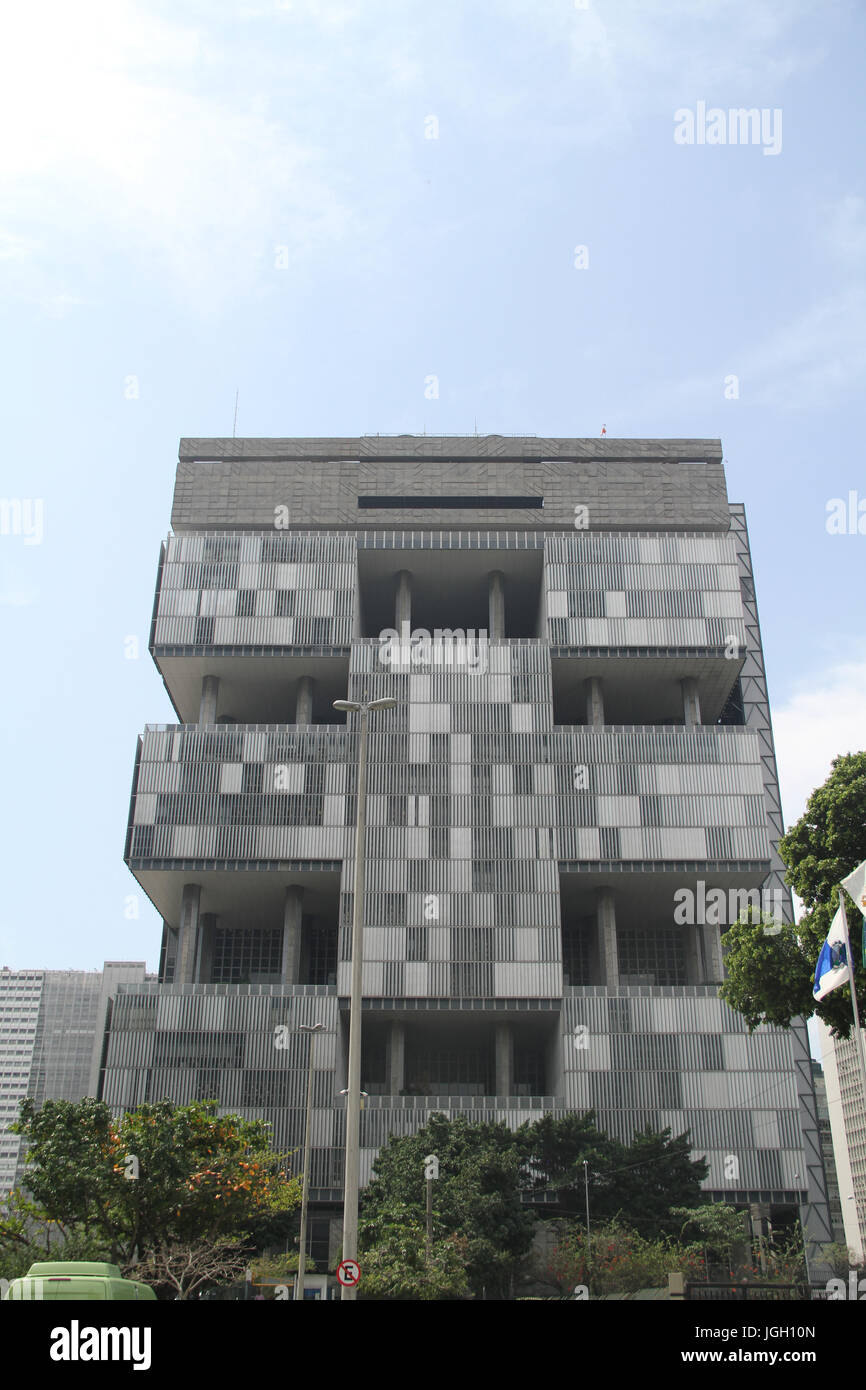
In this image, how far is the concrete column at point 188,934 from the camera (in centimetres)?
7000

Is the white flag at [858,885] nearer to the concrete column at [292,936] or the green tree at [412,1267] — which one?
the green tree at [412,1267]

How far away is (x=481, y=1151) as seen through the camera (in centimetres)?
5103

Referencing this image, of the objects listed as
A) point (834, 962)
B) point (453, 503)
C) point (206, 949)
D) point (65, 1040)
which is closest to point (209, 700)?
point (206, 949)

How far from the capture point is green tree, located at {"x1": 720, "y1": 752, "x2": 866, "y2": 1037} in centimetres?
3394

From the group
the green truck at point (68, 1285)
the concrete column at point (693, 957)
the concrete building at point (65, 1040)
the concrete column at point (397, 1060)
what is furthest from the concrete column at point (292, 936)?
the concrete building at point (65, 1040)

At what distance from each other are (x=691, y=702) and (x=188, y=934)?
35.7 m

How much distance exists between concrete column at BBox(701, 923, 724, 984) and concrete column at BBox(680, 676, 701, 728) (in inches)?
530

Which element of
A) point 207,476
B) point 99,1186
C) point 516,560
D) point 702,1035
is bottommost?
point 99,1186

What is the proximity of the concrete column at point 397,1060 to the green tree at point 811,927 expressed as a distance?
3405 cm

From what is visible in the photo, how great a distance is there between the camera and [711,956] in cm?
7175

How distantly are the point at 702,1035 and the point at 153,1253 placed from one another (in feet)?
132

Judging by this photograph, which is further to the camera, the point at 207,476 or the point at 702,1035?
the point at 207,476
